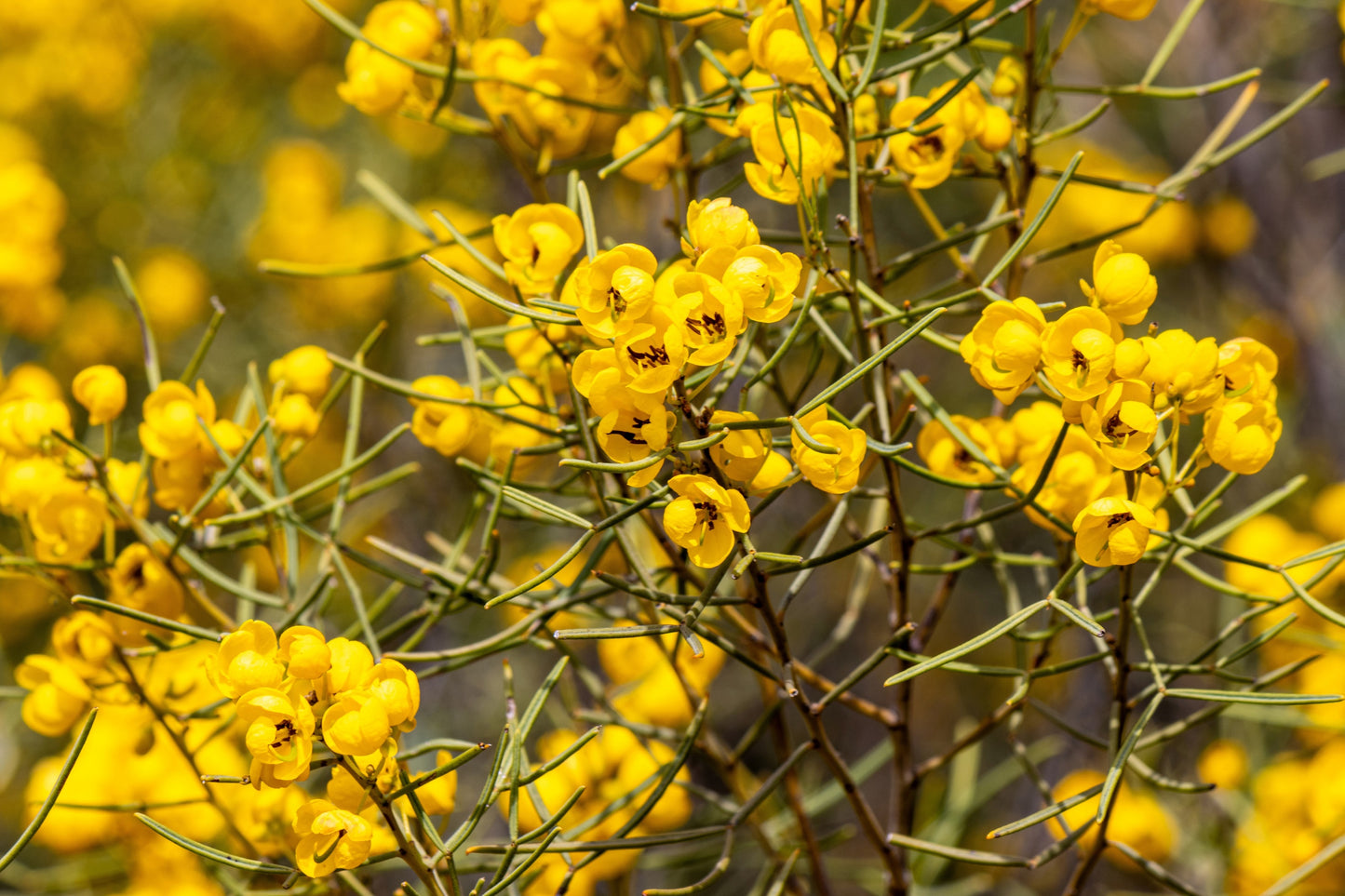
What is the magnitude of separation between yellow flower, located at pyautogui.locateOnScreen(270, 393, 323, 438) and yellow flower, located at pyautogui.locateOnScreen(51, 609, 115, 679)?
0.86ft

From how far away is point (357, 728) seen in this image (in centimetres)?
74

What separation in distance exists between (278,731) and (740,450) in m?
0.40

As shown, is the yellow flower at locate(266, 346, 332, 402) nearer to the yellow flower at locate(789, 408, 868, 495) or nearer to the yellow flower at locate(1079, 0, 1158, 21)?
the yellow flower at locate(789, 408, 868, 495)

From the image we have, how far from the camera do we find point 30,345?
3092 millimetres

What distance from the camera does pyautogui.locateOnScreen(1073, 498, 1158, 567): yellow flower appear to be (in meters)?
0.73

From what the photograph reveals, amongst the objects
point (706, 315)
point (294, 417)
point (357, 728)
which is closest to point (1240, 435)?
point (706, 315)

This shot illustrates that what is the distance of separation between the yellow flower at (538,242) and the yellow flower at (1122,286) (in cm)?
42

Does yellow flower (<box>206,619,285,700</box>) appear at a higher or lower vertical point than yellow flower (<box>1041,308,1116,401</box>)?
lower

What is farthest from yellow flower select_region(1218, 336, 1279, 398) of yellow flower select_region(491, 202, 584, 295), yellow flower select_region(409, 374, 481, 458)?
yellow flower select_region(409, 374, 481, 458)

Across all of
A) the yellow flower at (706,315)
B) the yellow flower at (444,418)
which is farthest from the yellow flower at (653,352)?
the yellow flower at (444,418)

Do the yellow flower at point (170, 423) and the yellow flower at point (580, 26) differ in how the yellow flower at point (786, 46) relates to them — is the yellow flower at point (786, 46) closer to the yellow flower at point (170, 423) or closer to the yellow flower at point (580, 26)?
the yellow flower at point (580, 26)

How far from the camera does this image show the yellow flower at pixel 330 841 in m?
0.75

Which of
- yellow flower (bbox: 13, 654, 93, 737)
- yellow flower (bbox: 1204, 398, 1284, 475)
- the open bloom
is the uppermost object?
the open bloom

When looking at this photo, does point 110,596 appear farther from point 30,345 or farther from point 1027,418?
point 30,345
